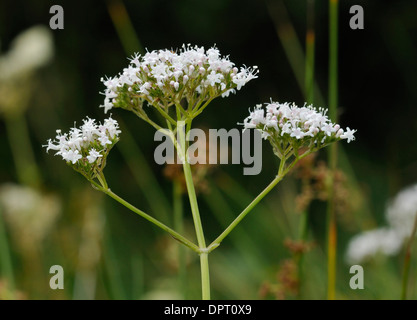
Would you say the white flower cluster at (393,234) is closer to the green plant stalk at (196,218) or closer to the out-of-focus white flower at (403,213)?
the out-of-focus white flower at (403,213)

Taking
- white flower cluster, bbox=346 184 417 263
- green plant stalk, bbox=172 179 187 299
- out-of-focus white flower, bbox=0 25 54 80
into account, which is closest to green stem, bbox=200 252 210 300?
green plant stalk, bbox=172 179 187 299

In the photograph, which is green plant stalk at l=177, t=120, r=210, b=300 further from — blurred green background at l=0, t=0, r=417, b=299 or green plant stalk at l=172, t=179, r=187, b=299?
blurred green background at l=0, t=0, r=417, b=299

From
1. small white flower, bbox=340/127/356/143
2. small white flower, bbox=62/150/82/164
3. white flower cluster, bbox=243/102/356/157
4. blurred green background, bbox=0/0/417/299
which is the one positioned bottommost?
small white flower, bbox=62/150/82/164

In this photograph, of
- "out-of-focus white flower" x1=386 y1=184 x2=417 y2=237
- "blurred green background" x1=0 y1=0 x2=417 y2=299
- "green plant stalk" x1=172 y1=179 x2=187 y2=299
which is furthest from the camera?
"blurred green background" x1=0 y1=0 x2=417 y2=299

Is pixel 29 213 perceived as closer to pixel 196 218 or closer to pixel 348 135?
pixel 196 218

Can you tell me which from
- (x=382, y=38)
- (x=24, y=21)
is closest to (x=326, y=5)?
(x=382, y=38)

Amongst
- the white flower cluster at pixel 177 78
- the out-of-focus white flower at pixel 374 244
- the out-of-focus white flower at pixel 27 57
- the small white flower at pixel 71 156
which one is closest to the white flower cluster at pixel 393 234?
the out-of-focus white flower at pixel 374 244

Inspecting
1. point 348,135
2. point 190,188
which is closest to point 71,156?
point 190,188
